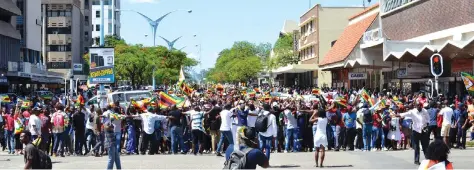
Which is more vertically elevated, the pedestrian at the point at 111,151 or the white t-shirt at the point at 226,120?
the white t-shirt at the point at 226,120

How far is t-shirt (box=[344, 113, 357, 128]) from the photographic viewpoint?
71.1ft

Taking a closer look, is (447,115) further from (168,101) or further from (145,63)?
(145,63)

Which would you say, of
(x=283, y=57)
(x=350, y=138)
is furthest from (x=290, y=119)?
(x=283, y=57)

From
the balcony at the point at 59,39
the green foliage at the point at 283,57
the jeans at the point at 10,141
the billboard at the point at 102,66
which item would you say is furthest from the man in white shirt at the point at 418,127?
the balcony at the point at 59,39

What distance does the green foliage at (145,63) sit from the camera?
67.2m

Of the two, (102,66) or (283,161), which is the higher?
(102,66)

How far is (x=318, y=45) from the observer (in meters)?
73.5

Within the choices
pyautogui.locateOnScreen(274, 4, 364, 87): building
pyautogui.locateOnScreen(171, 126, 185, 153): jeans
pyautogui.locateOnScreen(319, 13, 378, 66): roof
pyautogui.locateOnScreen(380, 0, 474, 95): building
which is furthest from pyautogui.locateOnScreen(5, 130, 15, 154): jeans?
pyautogui.locateOnScreen(274, 4, 364, 87): building

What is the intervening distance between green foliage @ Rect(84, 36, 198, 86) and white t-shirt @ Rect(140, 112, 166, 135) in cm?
4606

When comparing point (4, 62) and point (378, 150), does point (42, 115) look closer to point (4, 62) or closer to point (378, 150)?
point (378, 150)

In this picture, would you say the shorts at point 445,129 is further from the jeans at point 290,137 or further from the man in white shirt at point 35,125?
the man in white shirt at point 35,125

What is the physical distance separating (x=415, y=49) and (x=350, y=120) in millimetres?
17376

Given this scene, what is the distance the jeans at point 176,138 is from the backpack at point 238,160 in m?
11.5

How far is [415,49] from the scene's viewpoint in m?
37.7
